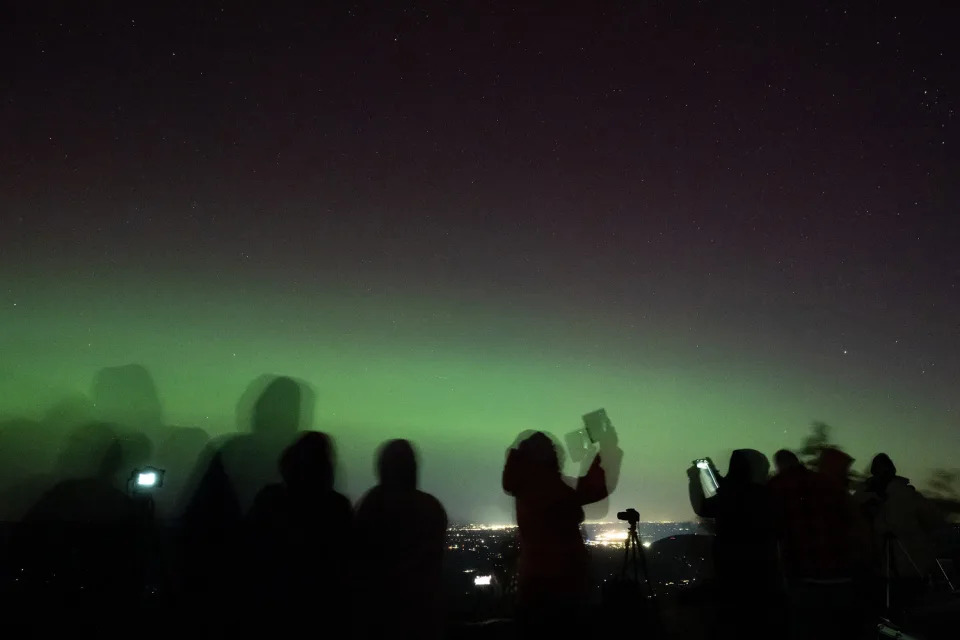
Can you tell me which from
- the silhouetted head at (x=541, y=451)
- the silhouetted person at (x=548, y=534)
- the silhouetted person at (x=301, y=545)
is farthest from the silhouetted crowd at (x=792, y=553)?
the silhouetted person at (x=301, y=545)

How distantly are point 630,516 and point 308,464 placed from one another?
14.0ft

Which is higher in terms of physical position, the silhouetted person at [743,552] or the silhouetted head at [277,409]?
the silhouetted head at [277,409]

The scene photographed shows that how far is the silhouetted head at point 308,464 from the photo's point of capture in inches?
143

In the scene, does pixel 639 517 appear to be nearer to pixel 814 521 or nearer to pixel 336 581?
pixel 814 521

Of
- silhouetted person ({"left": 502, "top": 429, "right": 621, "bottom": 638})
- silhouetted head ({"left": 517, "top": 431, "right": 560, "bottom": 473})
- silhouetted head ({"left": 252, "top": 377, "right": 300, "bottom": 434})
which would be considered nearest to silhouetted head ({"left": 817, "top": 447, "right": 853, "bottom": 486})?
silhouetted person ({"left": 502, "top": 429, "right": 621, "bottom": 638})

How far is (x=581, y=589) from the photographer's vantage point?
4.32 metres

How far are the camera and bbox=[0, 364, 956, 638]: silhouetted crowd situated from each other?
673 mm

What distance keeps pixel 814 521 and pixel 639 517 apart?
5.80ft

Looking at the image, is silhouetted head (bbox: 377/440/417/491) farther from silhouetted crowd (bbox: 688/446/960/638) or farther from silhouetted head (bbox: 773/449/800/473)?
silhouetted head (bbox: 773/449/800/473)

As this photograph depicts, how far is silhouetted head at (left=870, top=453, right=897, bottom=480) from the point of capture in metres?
7.27

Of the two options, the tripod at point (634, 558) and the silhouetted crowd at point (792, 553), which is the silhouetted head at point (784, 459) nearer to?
the silhouetted crowd at point (792, 553)

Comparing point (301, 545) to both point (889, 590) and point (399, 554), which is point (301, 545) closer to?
point (399, 554)

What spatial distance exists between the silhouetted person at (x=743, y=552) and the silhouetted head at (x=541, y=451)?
1.56 m

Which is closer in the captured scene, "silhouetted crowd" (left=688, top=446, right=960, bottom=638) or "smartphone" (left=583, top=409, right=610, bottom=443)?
"silhouetted crowd" (left=688, top=446, right=960, bottom=638)
